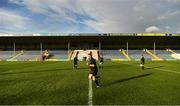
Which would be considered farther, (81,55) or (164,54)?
(81,55)

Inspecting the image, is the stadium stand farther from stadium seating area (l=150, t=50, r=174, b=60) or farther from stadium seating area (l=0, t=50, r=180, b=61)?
stadium seating area (l=150, t=50, r=174, b=60)

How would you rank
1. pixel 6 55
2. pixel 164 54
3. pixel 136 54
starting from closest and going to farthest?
pixel 164 54, pixel 136 54, pixel 6 55

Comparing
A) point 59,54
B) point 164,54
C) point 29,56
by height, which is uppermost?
point 59,54

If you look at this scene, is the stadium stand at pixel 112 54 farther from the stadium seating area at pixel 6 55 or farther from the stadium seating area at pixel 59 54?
the stadium seating area at pixel 6 55

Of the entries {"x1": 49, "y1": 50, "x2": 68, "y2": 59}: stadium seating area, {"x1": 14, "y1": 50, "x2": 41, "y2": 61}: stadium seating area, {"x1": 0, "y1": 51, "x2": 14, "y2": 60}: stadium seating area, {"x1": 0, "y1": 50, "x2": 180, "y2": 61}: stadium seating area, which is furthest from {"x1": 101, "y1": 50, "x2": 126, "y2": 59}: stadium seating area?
{"x1": 0, "y1": 51, "x2": 14, "y2": 60}: stadium seating area

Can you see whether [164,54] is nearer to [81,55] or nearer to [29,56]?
[81,55]

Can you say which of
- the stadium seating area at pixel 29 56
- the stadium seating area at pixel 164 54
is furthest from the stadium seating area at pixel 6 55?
the stadium seating area at pixel 164 54

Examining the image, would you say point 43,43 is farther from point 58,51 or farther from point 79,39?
point 79,39

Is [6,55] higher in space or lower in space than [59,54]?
lower

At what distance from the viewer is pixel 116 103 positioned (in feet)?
31.0

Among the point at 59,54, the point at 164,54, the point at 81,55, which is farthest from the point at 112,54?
the point at 59,54

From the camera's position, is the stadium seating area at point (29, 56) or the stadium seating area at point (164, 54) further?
the stadium seating area at point (29, 56)

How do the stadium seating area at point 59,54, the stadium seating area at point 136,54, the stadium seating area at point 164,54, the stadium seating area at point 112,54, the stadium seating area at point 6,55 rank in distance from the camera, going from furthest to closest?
the stadium seating area at point 6,55 → the stadium seating area at point 59,54 → the stadium seating area at point 112,54 → the stadium seating area at point 164,54 → the stadium seating area at point 136,54

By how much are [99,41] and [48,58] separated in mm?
18879
